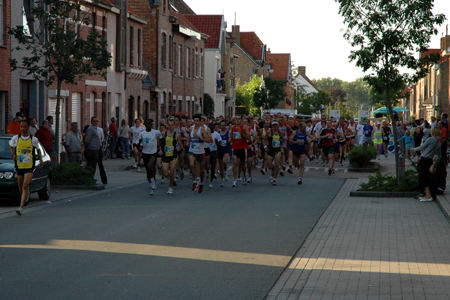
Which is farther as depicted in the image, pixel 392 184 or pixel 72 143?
pixel 72 143

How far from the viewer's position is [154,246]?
934 centimetres

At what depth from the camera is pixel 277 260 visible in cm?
848

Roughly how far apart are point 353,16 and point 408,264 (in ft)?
32.7

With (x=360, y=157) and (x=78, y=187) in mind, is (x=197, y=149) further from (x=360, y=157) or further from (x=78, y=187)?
(x=360, y=157)

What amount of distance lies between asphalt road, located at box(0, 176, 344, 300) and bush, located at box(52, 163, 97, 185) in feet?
6.49

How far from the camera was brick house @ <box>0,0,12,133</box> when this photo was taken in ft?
74.5

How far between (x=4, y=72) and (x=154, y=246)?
1546cm

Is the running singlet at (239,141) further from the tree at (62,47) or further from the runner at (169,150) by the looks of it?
the tree at (62,47)

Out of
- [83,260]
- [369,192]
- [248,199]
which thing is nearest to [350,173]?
[369,192]

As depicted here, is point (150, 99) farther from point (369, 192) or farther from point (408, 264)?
point (408, 264)

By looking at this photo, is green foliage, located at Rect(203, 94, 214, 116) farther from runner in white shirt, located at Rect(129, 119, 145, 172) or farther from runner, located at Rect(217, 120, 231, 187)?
runner, located at Rect(217, 120, 231, 187)

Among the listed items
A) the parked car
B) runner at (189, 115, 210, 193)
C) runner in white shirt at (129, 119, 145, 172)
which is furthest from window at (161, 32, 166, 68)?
the parked car

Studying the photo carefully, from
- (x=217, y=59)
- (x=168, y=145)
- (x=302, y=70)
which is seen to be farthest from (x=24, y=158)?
(x=302, y=70)

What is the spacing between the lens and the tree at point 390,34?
16531 millimetres
